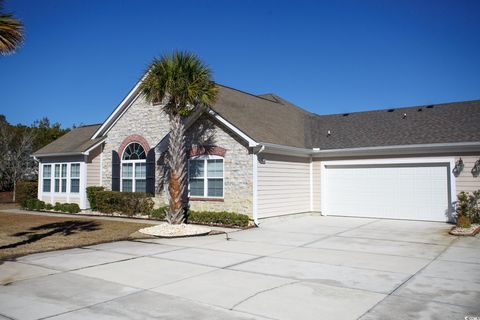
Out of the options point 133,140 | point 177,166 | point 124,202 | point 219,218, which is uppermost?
point 133,140

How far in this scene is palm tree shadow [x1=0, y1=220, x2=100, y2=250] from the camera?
41.7 feet

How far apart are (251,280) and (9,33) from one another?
8119 mm

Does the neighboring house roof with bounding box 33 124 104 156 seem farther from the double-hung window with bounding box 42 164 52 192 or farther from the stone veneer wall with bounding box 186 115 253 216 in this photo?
the stone veneer wall with bounding box 186 115 253 216

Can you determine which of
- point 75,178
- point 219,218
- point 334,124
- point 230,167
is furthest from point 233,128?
point 75,178

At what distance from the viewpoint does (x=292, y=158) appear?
61.7 ft

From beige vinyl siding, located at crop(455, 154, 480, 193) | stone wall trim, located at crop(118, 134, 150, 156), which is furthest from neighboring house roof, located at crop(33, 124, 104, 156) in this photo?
beige vinyl siding, located at crop(455, 154, 480, 193)

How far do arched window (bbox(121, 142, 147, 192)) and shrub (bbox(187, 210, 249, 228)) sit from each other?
4307 millimetres

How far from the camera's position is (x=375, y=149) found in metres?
18.3

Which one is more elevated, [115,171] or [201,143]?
[201,143]

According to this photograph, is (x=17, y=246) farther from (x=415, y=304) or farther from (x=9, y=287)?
(x=415, y=304)

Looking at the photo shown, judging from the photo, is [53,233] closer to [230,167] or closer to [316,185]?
[230,167]

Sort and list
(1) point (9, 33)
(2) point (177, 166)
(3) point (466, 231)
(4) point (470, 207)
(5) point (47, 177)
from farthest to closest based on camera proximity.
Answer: (5) point (47, 177)
(4) point (470, 207)
(2) point (177, 166)
(3) point (466, 231)
(1) point (9, 33)

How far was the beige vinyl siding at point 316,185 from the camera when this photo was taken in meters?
20.1

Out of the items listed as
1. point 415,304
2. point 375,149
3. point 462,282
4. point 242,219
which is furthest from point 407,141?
point 415,304
